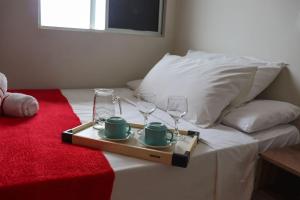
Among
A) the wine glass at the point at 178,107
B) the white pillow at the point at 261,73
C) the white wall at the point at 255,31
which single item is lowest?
the wine glass at the point at 178,107

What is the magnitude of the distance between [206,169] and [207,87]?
1.68ft

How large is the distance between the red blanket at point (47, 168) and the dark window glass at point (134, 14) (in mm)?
1419

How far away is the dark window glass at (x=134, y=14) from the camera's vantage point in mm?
2387

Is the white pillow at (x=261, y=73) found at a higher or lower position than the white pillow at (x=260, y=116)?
higher

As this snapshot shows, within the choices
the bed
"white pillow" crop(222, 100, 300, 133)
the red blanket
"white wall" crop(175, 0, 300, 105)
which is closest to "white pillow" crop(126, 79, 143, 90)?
"white wall" crop(175, 0, 300, 105)

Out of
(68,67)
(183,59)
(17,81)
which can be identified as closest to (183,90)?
(183,59)

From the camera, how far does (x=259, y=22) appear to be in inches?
69.4

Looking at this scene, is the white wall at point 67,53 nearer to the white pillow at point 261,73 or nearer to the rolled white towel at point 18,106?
the rolled white towel at point 18,106

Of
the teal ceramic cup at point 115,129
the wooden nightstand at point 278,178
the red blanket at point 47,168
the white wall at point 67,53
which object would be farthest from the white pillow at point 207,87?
the white wall at point 67,53

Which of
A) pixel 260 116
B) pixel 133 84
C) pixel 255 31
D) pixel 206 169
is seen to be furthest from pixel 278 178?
pixel 133 84

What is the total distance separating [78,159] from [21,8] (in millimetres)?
1501

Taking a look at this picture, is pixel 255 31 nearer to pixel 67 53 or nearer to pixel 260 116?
pixel 260 116

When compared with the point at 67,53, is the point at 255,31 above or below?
above

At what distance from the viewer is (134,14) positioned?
2.47m
